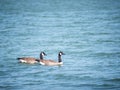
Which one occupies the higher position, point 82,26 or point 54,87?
point 82,26

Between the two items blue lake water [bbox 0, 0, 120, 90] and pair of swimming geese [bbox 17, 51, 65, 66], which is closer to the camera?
blue lake water [bbox 0, 0, 120, 90]

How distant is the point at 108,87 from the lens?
30688mm

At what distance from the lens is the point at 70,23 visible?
217ft

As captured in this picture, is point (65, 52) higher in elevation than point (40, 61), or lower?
higher

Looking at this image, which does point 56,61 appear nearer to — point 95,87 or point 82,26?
point 95,87

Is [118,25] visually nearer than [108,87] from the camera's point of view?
No

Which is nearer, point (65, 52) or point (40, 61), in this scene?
point (40, 61)

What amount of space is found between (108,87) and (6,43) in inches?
713

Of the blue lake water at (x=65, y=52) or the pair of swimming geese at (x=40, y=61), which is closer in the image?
the blue lake water at (x=65, y=52)

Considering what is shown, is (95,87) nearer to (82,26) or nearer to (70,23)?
(82,26)

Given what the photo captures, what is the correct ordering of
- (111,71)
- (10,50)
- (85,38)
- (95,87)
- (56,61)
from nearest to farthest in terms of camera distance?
(95,87) → (111,71) → (56,61) → (10,50) → (85,38)

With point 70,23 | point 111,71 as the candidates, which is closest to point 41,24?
point 70,23

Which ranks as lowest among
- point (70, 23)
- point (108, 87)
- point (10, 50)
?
point (108, 87)

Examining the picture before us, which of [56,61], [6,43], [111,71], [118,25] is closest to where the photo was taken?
[111,71]
